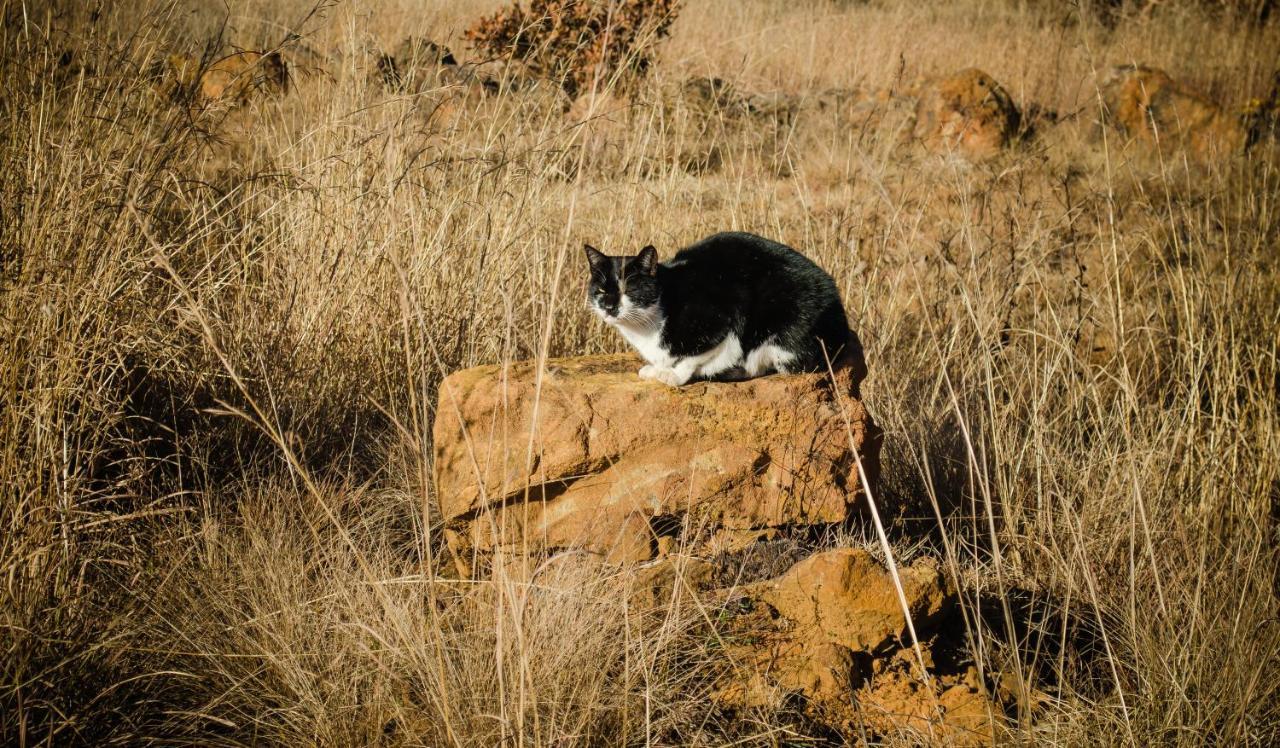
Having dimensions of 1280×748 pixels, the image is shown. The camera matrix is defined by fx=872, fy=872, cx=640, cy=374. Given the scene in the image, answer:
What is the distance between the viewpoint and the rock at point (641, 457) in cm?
223

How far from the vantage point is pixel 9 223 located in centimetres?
209

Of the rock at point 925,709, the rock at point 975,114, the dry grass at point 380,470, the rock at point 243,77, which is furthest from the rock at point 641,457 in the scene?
the rock at point 975,114

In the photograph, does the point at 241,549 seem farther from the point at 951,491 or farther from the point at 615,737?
the point at 951,491

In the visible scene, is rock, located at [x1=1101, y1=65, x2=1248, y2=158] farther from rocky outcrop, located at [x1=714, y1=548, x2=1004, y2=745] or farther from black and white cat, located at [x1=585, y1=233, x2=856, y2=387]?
rocky outcrop, located at [x1=714, y1=548, x2=1004, y2=745]

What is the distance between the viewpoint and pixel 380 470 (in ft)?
8.84

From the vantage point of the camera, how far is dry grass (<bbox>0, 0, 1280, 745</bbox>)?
1.76 meters

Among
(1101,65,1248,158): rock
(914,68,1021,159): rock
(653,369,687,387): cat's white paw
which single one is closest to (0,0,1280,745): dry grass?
(653,369,687,387): cat's white paw

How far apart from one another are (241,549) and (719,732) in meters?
1.28

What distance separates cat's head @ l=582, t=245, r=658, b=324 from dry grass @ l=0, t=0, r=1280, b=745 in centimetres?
18

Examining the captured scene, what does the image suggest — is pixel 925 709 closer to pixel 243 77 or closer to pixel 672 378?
pixel 672 378

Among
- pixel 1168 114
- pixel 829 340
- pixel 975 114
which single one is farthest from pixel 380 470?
pixel 1168 114

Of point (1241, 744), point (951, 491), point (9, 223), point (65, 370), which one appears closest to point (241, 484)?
point (65, 370)

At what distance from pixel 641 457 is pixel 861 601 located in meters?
0.65

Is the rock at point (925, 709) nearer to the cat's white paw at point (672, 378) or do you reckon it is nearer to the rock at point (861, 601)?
the rock at point (861, 601)
